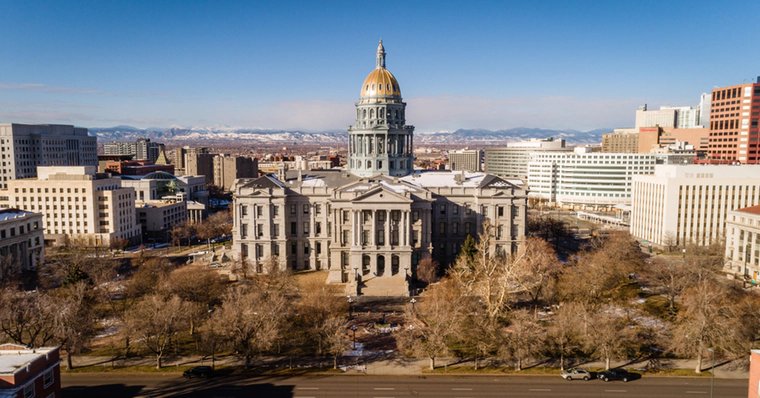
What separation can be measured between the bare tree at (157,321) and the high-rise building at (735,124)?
157044mm

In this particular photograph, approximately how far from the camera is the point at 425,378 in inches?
1962

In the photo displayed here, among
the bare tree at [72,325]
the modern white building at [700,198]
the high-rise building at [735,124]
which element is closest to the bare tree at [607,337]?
the bare tree at [72,325]

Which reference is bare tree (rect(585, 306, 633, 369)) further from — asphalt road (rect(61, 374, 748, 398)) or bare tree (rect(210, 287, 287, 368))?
bare tree (rect(210, 287, 287, 368))

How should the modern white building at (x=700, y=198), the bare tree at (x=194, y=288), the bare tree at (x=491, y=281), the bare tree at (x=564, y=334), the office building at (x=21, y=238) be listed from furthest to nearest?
the modern white building at (x=700, y=198), the office building at (x=21, y=238), the bare tree at (x=194, y=288), the bare tree at (x=491, y=281), the bare tree at (x=564, y=334)

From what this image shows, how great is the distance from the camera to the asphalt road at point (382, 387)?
46344 mm

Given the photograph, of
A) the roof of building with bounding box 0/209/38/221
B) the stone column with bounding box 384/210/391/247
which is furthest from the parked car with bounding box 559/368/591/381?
the roof of building with bounding box 0/209/38/221

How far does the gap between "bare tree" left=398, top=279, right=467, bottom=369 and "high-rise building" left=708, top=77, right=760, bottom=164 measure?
134 m

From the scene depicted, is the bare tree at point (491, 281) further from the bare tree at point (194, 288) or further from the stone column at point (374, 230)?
the bare tree at point (194, 288)

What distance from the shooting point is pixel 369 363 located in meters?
53.2

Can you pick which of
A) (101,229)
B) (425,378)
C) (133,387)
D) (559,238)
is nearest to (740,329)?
(425,378)

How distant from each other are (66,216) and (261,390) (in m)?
94.1

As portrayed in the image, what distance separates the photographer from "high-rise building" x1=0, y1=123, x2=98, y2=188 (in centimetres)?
15950

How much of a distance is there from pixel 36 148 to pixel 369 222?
459 feet

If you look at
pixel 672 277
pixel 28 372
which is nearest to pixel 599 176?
pixel 672 277
